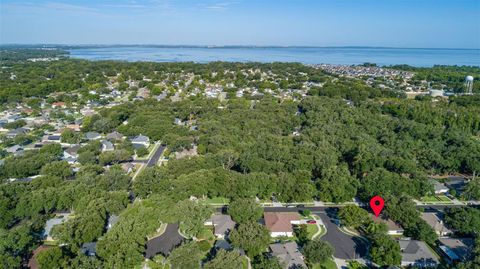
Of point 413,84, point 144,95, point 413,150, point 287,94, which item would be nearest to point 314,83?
point 287,94

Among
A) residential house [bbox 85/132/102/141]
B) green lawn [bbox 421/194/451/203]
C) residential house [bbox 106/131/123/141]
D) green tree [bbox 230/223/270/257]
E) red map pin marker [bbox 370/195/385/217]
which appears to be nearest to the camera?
green tree [bbox 230/223/270/257]

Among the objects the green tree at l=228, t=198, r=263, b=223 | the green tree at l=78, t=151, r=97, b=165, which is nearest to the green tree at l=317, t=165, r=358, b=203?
the green tree at l=228, t=198, r=263, b=223

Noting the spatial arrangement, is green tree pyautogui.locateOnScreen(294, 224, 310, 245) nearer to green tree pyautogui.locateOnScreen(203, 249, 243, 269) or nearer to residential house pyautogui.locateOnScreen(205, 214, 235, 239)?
residential house pyautogui.locateOnScreen(205, 214, 235, 239)

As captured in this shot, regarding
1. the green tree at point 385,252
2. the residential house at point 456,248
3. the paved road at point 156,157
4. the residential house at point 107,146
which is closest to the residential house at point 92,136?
the residential house at point 107,146

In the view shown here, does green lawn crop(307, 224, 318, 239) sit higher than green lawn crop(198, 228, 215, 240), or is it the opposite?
green lawn crop(198, 228, 215, 240)

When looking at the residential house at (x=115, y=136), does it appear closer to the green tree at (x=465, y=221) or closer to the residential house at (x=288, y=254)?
the residential house at (x=288, y=254)

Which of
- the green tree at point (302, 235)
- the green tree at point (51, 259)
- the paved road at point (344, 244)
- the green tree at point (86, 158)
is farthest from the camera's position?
the green tree at point (86, 158)
